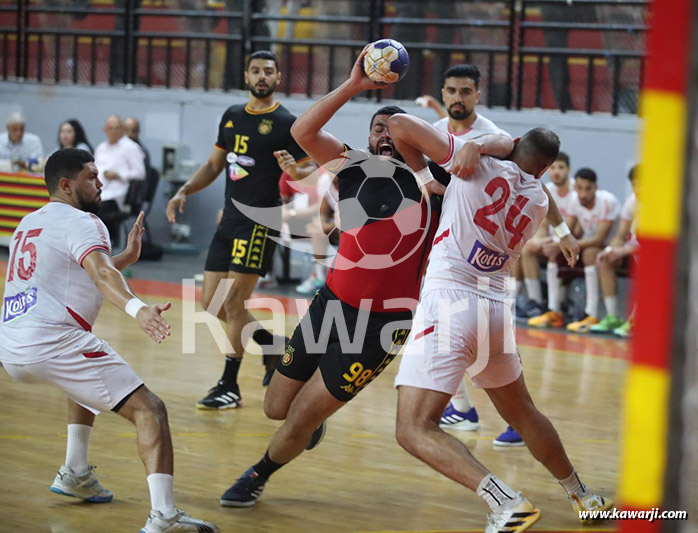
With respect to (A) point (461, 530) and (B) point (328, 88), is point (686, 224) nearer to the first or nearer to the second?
(A) point (461, 530)

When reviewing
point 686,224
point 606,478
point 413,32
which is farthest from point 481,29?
point 686,224

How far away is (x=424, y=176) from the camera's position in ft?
14.7

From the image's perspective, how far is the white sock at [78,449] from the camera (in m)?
4.48

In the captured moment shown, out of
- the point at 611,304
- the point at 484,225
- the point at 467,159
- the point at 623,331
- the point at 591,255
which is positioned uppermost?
the point at 467,159

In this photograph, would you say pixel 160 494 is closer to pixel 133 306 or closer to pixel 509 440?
pixel 133 306

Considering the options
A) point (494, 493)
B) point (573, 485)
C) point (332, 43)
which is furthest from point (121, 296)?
point (332, 43)

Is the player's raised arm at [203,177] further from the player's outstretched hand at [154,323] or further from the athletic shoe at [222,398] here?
the player's outstretched hand at [154,323]

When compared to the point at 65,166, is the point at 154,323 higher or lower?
lower

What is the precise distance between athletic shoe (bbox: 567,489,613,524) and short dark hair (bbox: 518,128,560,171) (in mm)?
1557

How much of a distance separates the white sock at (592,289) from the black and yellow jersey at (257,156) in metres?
4.55

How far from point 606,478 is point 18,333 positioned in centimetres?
310

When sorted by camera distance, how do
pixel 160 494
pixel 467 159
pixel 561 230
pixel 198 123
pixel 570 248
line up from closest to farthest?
pixel 160 494 → pixel 467 159 → pixel 570 248 → pixel 561 230 → pixel 198 123

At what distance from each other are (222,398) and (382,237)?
242 centimetres

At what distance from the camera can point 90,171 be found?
4316 mm
